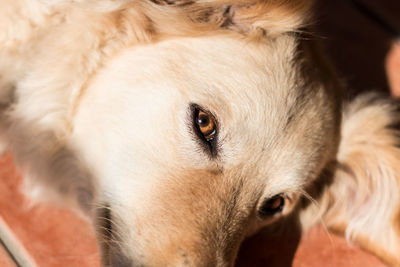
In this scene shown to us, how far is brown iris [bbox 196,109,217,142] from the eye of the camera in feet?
4.17

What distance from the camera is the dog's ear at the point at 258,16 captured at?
52.9 inches

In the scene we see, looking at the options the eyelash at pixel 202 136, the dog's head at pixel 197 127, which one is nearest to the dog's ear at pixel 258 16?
the dog's head at pixel 197 127

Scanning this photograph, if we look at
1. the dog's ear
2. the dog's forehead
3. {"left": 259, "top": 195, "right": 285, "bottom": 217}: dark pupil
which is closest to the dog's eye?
{"left": 259, "top": 195, "right": 285, "bottom": 217}: dark pupil

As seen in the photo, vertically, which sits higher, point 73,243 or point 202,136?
point 202,136

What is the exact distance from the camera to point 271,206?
1467 mm

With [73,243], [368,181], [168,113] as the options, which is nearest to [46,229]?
[73,243]

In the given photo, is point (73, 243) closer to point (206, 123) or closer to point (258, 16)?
point (206, 123)

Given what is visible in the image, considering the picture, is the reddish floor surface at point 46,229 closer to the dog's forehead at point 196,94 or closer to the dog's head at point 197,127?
the dog's head at point 197,127

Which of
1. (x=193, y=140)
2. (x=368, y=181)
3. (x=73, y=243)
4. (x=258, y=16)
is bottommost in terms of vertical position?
(x=73, y=243)

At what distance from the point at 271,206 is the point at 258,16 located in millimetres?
543

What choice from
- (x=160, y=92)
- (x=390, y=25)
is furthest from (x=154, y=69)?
(x=390, y=25)

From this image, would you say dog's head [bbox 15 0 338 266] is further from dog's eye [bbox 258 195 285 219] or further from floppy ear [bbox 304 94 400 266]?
floppy ear [bbox 304 94 400 266]

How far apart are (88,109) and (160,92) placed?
8.5 inches

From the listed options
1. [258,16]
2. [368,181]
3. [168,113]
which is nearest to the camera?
[168,113]
